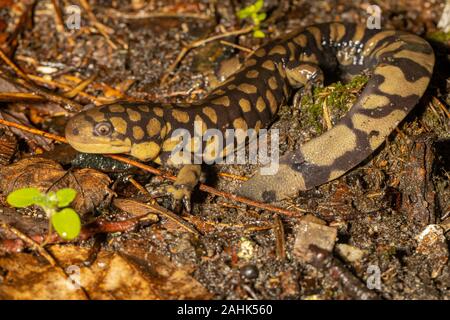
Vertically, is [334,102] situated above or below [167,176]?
above

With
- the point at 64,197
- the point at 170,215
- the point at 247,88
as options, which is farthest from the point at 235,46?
the point at 64,197

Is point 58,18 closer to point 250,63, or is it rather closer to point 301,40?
point 250,63

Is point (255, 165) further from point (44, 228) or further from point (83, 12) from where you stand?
point (83, 12)

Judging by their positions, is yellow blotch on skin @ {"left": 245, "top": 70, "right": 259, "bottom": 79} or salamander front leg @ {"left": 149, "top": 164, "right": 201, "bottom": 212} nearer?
salamander front leg @ {"left": 149, "top": 164, "right": 201, "bottom": 212}

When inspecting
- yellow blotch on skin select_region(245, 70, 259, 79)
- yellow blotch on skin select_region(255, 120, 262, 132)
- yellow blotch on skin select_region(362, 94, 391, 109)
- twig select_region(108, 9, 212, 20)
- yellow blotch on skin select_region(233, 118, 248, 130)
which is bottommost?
yellow blotch on skin select_region(255, 120, 262, 132)

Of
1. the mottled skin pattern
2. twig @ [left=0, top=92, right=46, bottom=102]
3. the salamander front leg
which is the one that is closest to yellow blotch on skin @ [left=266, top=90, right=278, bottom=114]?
the mottled skin pattern

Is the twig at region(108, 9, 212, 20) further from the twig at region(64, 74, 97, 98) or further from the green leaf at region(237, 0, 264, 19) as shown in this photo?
the twig at region(64, 74, 97, 98)

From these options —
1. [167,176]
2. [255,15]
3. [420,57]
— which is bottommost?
[167,176]
